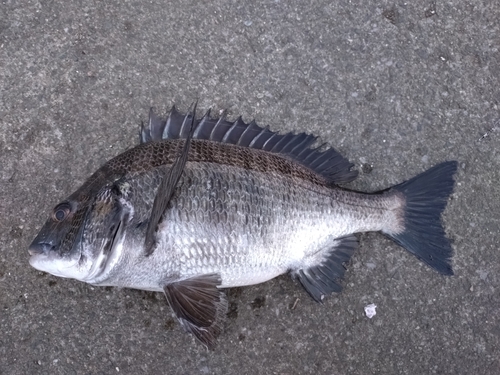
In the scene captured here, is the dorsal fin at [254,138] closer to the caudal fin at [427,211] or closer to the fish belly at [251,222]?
the fish belly at [251,222]

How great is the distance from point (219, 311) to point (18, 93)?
169 centimetres

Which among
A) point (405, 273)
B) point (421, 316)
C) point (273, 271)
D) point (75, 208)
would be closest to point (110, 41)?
point (75, 208)

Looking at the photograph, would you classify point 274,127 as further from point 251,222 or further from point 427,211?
point 427,211

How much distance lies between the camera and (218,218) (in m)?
2.24

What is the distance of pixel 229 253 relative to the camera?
2.28 meters

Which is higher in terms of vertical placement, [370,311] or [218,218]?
[218,218]

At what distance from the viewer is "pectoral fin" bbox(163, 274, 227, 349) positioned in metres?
2.23

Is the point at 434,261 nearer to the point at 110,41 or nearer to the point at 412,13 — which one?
the point at 412,13

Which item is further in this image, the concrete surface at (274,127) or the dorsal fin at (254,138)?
the concrete surface at (274,127)

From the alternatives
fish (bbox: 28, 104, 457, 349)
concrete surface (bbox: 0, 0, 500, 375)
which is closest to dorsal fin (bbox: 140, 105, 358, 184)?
fish (bbox: 28, 104, 457, 349)

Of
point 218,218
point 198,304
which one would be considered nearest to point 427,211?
point 218,218

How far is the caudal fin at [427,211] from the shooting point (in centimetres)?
261

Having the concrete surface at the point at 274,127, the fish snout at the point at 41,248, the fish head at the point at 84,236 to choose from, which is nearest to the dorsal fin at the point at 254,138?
the concrete surface at the point at 274,127

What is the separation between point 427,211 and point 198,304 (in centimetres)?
133
